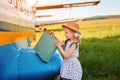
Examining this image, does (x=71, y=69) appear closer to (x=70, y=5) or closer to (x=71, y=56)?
(x=71, y=56)

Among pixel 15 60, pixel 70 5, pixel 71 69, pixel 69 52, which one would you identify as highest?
pixel 70 5

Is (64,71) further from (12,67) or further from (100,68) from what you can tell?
(100,68)

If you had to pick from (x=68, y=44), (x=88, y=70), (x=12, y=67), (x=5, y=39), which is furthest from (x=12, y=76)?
(x=88, y=70)

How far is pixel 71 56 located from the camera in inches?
212

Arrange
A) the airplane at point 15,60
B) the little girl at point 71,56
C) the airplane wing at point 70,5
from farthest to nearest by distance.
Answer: the airplane wing at point 70,5 < the little girl at point 71,56 < the airplane at point 15,60

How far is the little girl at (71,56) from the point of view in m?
5.35

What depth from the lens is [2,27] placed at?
514 cm

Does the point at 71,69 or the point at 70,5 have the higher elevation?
the point at 70,5

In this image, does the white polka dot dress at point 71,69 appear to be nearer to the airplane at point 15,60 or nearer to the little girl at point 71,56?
the little girl at point 71,56

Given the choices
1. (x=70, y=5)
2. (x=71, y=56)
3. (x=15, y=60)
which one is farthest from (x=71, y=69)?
(x=70, y=5)

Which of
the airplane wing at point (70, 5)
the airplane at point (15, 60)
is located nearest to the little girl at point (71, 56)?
the airplane at point (15, 60)

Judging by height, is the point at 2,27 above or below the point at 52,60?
above

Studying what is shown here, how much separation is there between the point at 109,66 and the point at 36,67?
3.38 metres

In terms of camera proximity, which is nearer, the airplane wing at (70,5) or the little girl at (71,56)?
the little girl at (71,56)
